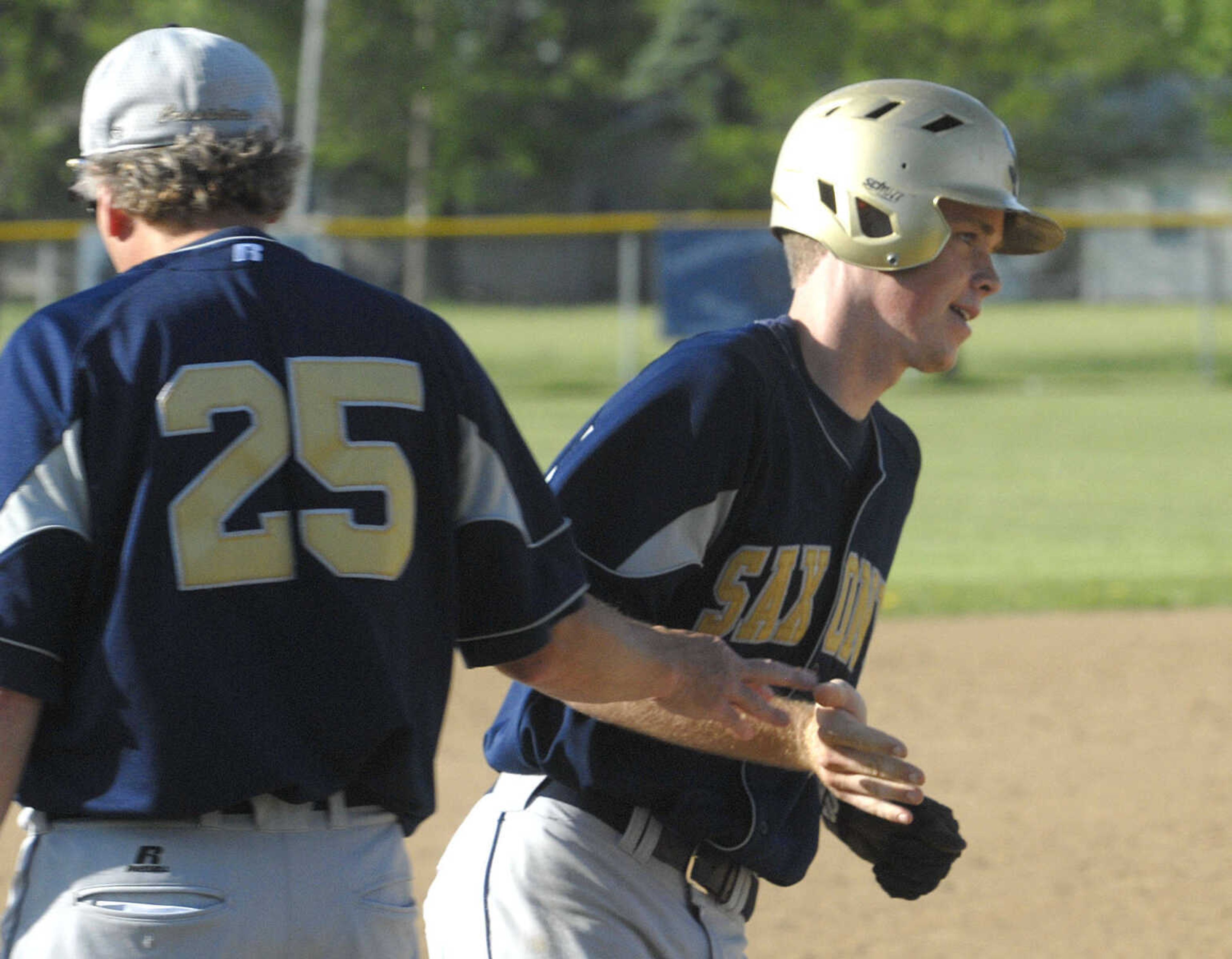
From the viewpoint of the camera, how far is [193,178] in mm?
2188

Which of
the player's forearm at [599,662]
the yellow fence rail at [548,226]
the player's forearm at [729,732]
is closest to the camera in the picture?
the player's forearm at [599,662]

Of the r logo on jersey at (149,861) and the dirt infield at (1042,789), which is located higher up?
the r logo on jersey at (149,861)

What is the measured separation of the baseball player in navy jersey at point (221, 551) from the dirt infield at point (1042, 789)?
2821mm

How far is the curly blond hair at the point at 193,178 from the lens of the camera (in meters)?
2.17

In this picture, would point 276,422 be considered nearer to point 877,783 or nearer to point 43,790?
point 43,790

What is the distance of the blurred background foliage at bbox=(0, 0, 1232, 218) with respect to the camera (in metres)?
31.5

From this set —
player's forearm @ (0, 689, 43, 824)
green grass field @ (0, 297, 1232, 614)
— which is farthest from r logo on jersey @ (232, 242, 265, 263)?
green grass field @ (0, 297, 1232, 614)

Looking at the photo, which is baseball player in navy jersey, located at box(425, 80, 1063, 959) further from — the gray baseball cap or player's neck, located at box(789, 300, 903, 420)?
the gray baseball cap

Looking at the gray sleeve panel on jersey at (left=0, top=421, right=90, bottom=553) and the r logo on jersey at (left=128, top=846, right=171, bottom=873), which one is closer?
the gray sleeve panel on jersey at (left=0, top=421, right=90, bottom=553)

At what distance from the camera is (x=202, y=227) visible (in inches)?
87.8

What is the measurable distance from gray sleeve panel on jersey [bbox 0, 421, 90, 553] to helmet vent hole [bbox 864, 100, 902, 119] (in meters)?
1.66

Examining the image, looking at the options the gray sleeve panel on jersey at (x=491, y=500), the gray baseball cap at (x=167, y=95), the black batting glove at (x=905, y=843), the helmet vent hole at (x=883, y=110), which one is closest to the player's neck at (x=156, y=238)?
the gray baseball cap at (x=167, y=95)

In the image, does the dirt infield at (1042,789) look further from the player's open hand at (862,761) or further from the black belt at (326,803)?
the black belt at (326,803)

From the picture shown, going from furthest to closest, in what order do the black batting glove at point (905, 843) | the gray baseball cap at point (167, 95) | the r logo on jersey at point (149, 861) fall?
1. the black batting glove at point (905, 843)
2. the gray baseball cap at point (167, 95)
3. the r logo on jersey at point (149, 861)
